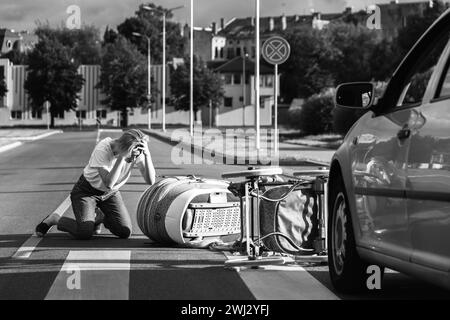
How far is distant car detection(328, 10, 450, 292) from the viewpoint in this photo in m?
4.84

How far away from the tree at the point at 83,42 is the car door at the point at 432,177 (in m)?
150

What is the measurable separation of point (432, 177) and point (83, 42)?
156691 millimetres

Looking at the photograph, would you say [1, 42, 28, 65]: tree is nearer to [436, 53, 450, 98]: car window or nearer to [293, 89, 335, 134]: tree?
[293, 89, 335, 134]: tree

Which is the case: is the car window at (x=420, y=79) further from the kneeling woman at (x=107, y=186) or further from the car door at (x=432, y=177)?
the kneeling woman at (x=107, y=186)

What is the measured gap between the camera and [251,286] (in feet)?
22.8

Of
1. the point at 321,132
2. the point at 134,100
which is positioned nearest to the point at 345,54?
the point at 134,100

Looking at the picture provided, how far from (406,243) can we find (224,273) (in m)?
2.54

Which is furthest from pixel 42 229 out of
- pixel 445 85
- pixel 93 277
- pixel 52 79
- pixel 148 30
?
pixel 148 30

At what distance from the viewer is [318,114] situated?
54.6 metres

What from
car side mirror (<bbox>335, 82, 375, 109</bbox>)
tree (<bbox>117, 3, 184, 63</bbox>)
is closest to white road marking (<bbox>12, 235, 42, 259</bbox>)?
car side mirror (<bbox>335, 82, 375, 109</bbox>)

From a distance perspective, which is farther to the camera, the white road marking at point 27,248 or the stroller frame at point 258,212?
the white road marking at point 27,248

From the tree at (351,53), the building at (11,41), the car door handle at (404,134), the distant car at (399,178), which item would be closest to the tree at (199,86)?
the tree at (351,53)

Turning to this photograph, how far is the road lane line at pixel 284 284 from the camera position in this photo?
21.2 feet
